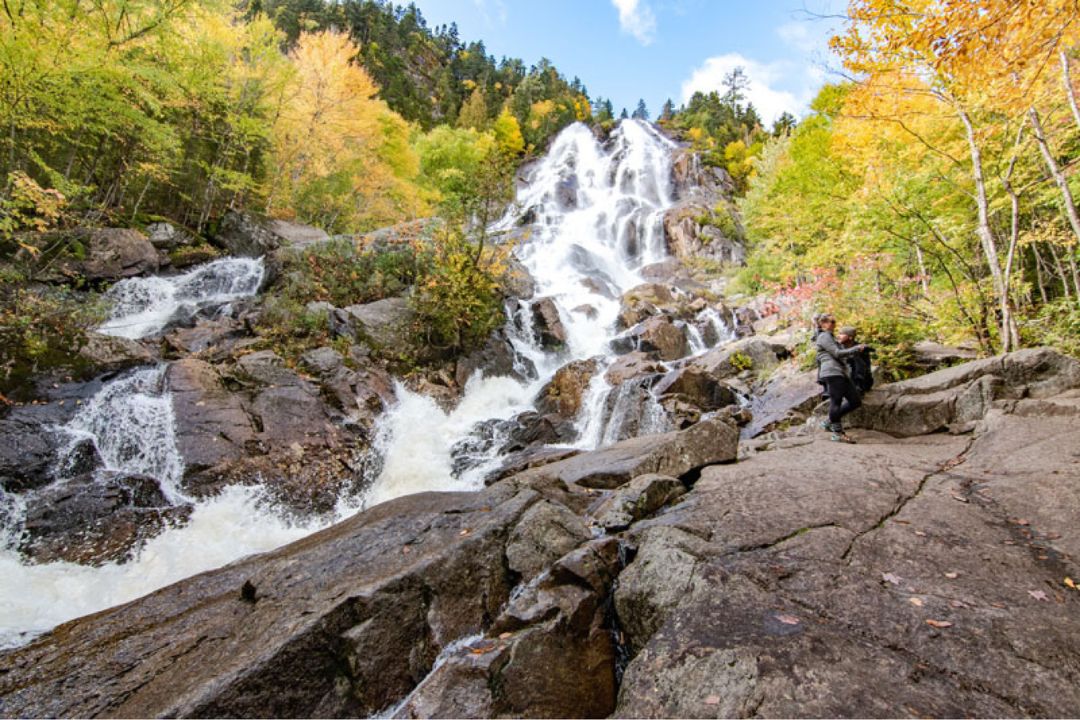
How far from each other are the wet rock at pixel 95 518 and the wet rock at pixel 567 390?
25.6ft

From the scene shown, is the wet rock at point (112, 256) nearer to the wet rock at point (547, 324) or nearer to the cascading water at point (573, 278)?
the cascading water at point (573, 278)

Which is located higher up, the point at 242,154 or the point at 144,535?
the point at 242,154

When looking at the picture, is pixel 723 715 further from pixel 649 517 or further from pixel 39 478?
pixel 39 478

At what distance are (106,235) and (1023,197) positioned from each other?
70.9 ft

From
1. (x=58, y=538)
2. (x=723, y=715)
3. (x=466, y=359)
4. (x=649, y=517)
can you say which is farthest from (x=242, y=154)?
(x=723, y=715)

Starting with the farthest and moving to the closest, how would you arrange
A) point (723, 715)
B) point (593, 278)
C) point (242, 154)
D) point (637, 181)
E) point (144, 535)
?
point (637, 181), point (593, 278), point (242, 154), point (144, 535), point (723, 715)

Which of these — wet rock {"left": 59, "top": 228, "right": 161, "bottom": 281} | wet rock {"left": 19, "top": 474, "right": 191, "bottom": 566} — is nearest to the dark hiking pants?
wet rock {"left": 19, "top": 474, "right": 191, "bottom": 566}

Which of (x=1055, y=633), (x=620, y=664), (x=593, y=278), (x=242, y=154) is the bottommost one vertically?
(x=620, y=664)

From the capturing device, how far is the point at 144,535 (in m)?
6.16

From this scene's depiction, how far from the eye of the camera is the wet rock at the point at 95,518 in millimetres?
5719

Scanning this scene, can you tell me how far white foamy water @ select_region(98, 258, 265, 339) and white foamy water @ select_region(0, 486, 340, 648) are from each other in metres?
6.62

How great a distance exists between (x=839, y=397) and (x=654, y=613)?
17.9 feet

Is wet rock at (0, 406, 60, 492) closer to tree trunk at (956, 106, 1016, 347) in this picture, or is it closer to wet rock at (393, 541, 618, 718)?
wet rock at (393, 541, 618, 718)

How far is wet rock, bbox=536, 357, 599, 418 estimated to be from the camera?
11.9 m
